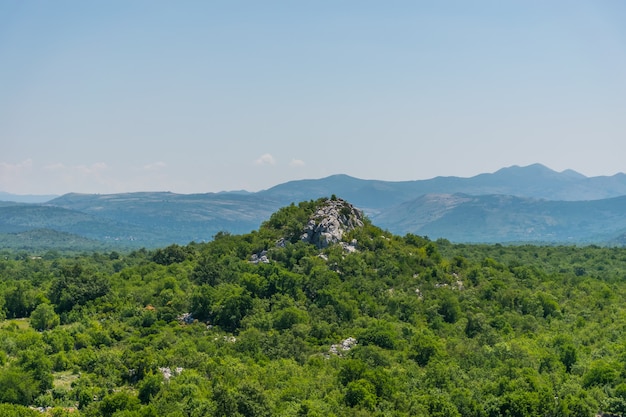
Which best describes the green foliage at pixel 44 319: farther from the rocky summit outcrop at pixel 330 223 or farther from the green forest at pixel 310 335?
the rocky summit outcrop at pixel 330 223

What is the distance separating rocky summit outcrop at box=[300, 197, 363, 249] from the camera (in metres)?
102

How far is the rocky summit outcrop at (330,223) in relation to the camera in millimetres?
101812

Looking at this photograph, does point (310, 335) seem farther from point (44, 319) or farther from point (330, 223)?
point (44, 319)

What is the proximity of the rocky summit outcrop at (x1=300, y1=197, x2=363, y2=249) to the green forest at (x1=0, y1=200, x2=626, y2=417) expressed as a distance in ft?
7.12

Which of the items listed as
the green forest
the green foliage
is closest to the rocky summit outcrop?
the green forest

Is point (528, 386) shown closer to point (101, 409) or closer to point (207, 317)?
point (101, 409)

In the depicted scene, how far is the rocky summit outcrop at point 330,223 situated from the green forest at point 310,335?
2171mm

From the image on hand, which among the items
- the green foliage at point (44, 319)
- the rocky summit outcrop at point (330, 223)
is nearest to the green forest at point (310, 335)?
the green foliage at point (44, 319)

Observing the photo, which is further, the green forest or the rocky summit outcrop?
the rocky summit outcrop

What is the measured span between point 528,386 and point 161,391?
3151 cm

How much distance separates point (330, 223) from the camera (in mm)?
103312

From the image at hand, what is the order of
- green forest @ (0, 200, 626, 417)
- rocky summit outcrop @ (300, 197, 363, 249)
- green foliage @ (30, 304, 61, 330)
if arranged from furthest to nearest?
rocky summit outcrop @ (300, 197, 363, 249) < green foliage @ (30, 304, 61, 330) < green forest @ (0, 200, 626, 417)

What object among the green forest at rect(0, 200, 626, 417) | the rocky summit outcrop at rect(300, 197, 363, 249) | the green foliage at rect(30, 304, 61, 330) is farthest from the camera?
the rocky summit outcrop at rect(300, 197, 363, 249)

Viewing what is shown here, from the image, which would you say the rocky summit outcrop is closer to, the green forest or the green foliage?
the green forest
